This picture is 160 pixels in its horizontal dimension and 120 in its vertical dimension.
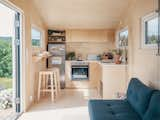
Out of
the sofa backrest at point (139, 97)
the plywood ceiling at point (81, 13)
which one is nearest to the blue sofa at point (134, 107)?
the sofa backrest at point (139, 97)

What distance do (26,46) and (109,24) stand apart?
306cm

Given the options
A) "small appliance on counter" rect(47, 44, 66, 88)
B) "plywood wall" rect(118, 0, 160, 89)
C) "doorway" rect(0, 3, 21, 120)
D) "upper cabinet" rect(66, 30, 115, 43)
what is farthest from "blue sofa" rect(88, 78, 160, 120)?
"upper cabinet" rect(66, 30, 115, 43)

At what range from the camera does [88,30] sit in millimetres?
7312

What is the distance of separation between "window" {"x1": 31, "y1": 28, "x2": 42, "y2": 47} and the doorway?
1072 mm

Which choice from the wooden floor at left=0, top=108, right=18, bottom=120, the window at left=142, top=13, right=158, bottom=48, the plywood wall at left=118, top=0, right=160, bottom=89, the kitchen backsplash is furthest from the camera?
the kitchen backsplash

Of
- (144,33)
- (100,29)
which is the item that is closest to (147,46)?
(144,33)

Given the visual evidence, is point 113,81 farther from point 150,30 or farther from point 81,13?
point 81,13

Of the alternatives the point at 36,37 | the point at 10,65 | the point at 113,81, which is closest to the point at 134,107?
the point at 113,81

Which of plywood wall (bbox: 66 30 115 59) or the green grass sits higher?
plywood wall (bbox: 66 30 115 59)

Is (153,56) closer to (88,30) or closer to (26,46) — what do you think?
(26,46)

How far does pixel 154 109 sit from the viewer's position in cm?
262

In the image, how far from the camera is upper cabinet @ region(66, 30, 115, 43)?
23.8 feet

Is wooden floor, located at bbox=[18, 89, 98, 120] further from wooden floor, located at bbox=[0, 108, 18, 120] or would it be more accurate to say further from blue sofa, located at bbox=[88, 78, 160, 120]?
blue sofa, located at bbox=[88, 78, 160, 120]

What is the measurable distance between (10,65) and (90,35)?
3.29m
